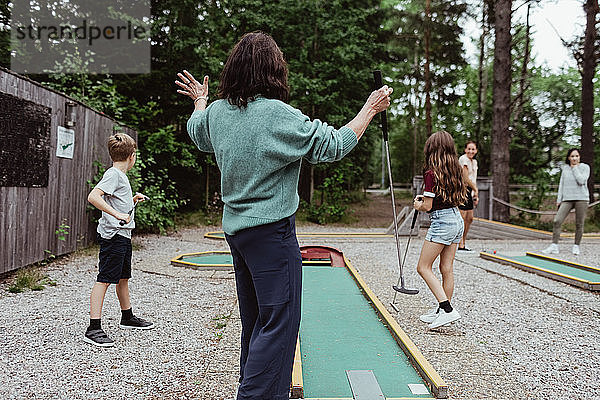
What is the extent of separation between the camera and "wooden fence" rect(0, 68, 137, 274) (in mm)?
5059

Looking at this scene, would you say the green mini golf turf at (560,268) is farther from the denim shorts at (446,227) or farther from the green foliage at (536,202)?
the green foliage at (536,202)

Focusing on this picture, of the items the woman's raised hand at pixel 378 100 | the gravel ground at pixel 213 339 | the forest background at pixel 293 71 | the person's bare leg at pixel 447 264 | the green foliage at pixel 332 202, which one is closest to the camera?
the woman's raised hand at pixel 378 100

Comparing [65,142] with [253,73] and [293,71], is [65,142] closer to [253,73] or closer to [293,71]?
[253,73]

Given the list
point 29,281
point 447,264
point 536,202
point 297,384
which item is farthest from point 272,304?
point 536,202

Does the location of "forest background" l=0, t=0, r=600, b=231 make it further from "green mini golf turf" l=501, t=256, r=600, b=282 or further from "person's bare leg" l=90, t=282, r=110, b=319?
"green mini golf turf" l=501, t=256, r=600, b=282

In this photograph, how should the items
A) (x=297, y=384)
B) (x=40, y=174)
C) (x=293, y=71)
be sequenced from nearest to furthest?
1. (x=297, y=384)
2. (x=40, y=174)
3. (x=293, y=71)

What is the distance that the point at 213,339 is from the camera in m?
3.43

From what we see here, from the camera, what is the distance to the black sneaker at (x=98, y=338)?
3211 mm

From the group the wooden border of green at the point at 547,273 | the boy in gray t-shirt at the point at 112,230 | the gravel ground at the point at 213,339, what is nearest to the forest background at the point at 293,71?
the gravel ground at the point at 213,339

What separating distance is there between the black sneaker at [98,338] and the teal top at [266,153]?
1.83 metres

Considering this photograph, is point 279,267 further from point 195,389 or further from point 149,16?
point 149,16

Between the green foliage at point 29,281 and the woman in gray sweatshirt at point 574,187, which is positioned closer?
the green foliage at point 29,281

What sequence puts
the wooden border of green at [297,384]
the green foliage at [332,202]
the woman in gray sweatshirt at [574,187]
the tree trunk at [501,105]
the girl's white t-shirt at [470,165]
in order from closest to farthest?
1. the wooden border of green at [297,384]
2. the girl's white t-shirt at [470,165]
3. the woman in gray sweatshirt at [574,187]
4. the tree trunk at [501,105]
5. the green foliage at [332,202]

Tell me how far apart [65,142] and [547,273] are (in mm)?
6352
